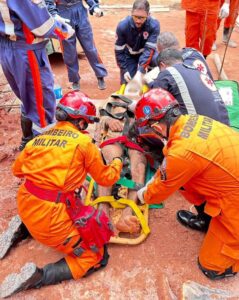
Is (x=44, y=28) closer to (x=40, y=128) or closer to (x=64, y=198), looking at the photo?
(x=40, y=128)

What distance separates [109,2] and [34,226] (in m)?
10.7

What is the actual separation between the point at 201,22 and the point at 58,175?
4.27 meters

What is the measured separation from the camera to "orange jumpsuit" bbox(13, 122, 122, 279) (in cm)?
263

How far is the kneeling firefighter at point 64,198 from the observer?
2.65m

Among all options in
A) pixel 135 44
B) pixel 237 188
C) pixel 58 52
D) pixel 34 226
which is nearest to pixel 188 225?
pixel 237 188

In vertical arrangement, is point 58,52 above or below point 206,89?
below

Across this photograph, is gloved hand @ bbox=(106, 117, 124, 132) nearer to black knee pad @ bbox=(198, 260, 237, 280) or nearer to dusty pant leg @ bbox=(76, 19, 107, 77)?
black knee pad @ bbox=(198, 260, 237, 280)

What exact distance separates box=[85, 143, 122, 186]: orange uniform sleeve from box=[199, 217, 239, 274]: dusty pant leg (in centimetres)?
89

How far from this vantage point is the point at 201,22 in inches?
227

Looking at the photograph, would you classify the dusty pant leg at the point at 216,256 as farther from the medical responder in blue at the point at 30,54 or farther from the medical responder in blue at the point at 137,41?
the medical responder in blue at the point at 137,41

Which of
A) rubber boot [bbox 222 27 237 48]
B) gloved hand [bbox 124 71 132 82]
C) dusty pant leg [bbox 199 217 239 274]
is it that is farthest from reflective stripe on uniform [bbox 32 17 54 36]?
rubber boot [bbox 222 27 237 48]

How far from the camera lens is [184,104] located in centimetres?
340

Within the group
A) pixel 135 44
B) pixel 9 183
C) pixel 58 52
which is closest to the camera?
pixel 9 183

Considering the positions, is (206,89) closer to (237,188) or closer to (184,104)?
(184,104)
